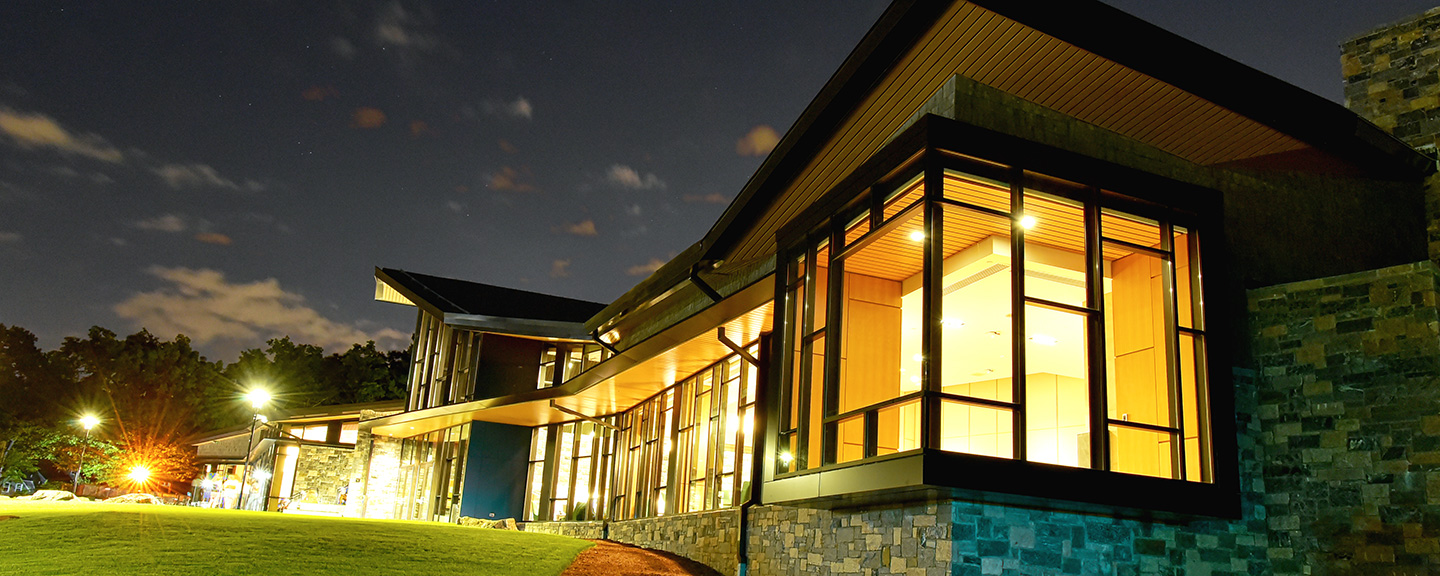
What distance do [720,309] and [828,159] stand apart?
10.8 ft

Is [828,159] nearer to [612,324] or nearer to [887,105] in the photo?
[887,105]

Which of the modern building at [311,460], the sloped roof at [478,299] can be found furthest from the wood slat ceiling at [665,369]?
the modern building at [311,460]

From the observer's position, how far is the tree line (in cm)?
4931

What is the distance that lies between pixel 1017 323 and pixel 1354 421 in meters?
3.72

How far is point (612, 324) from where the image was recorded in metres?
20.2

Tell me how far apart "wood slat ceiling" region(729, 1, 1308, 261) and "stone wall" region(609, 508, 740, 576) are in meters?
5.23

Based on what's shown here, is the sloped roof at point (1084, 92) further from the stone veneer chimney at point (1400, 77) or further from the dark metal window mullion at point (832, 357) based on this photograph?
the dark metal window mullion at point (832, 357)

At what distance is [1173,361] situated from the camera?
898cm

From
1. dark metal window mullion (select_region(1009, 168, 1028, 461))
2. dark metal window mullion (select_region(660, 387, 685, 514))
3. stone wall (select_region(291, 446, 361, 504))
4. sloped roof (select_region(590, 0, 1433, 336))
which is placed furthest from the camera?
stone wall (select_region(291, 446, 361, 504))

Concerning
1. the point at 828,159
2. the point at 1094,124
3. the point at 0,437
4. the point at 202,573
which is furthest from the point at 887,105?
the point at 0,437

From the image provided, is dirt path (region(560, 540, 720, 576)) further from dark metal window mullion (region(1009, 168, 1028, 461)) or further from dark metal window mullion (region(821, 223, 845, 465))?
dark metal window mullion (region(1009, 168, 1028, 461))

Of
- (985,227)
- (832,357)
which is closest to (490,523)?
(832,357)

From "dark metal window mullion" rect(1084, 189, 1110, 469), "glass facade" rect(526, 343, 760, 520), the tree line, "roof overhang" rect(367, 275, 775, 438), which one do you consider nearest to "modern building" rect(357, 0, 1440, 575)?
"dark metal window mullion" rect(1084, 189, 1110, 469)

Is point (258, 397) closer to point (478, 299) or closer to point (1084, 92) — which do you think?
point (478, 299)
